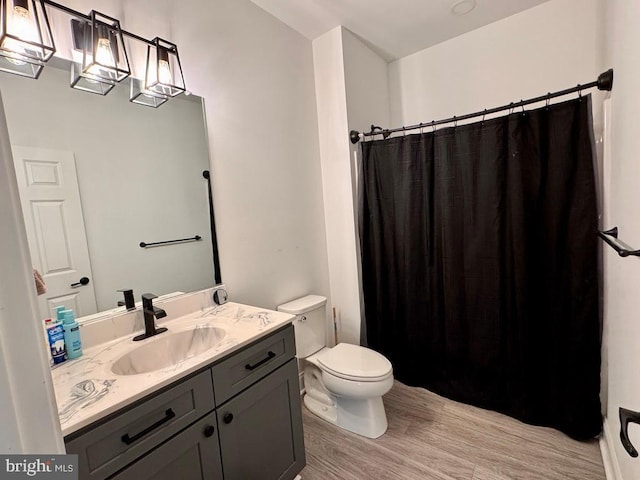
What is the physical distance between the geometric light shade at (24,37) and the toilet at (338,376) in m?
1.63

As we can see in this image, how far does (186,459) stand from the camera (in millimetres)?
1014

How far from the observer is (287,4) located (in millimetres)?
1941

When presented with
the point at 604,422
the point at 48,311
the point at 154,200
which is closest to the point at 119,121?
the point at 154,200

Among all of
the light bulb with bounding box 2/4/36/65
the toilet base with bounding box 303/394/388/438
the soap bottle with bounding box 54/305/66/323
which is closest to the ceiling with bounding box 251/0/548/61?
the light bulb with bounding box 2/4/36/65

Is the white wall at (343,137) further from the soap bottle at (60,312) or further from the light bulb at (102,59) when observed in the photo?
the soap bottle at (60,312)

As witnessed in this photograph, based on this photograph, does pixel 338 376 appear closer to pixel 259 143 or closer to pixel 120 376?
pixel 120 376

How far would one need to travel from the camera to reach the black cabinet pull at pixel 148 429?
2.88ft

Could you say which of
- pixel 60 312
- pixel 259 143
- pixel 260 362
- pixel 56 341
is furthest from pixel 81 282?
pixel 259 143

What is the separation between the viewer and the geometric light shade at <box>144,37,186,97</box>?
1416 millimetres

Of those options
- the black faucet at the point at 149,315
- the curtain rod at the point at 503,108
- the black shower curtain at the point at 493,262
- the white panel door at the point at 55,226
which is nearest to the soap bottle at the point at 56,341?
the white panel door at the point at 55,226

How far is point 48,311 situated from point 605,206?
2.61m

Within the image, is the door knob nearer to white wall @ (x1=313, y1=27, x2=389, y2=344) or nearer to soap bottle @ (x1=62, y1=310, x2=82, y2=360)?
soap bottle @ (x1=62, y1=310, x2=82, y2=360)

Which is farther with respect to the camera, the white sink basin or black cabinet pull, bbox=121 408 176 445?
the white sink basin

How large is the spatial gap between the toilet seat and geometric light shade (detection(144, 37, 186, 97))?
67.5 inches
